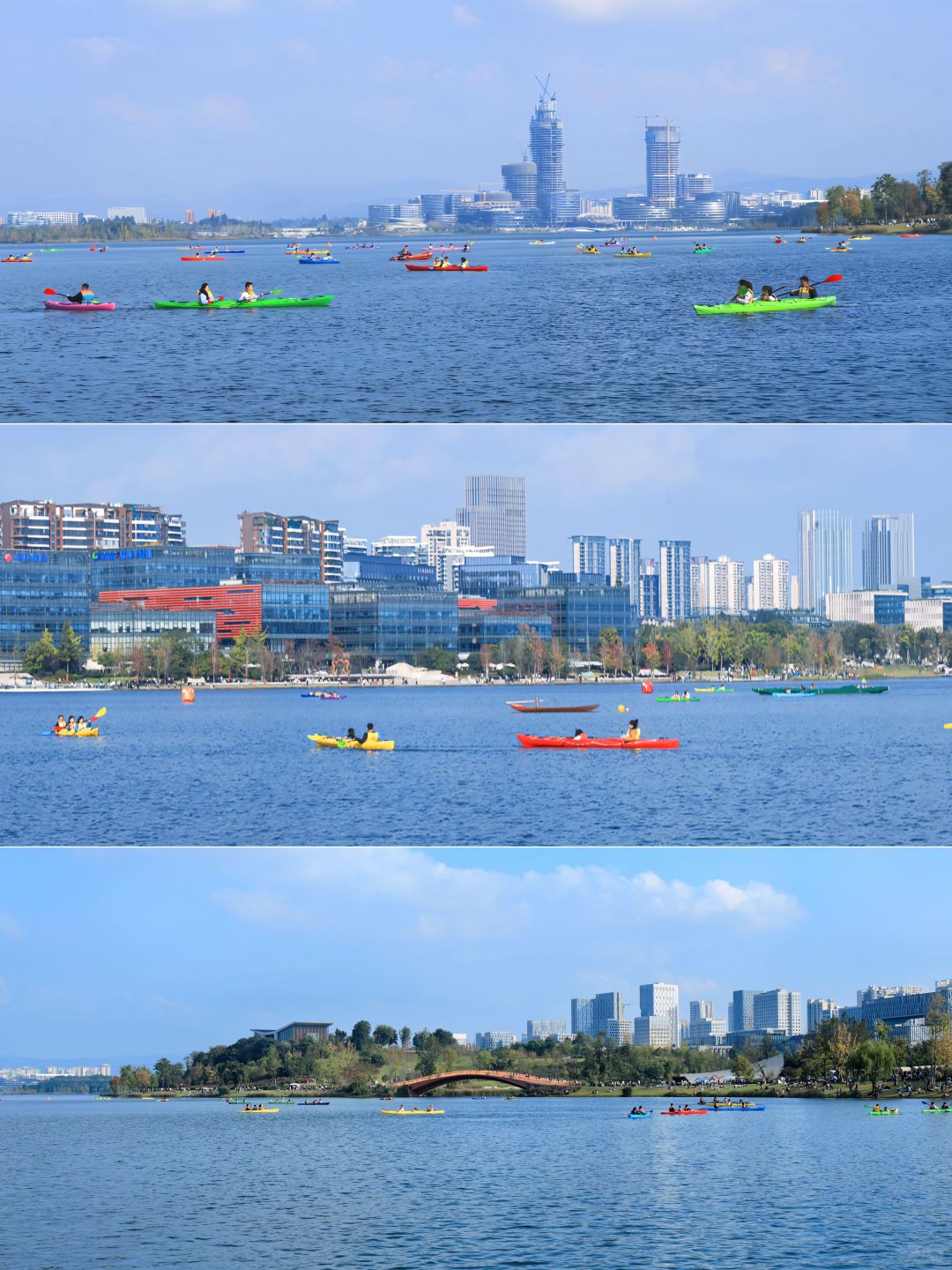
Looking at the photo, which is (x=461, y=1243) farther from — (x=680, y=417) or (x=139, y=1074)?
(x=139, y=1074)

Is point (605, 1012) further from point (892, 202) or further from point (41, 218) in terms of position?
point (41, 218)

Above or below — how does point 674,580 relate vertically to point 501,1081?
above

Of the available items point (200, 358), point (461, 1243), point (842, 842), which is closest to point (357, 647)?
point (200, 358)

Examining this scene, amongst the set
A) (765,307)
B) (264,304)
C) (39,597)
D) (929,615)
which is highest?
(264,304)

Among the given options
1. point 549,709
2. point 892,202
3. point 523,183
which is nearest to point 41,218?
point 523,183

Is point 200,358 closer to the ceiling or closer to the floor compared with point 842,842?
closer to the ceiling

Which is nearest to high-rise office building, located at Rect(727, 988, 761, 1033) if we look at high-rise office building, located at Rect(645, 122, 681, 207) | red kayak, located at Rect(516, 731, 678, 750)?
red kayak, located at Rect(516, 731, 678, 750)
